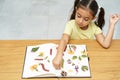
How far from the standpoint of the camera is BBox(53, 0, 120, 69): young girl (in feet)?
3.57

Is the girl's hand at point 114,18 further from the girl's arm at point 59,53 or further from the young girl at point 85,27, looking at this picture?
the girl's arm at point 59,53

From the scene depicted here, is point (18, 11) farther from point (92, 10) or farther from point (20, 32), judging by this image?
point (92, 10)

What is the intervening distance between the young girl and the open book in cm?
3

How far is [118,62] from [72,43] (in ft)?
0.85

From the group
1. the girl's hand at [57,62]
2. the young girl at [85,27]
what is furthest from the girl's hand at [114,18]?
the girl's hand at [57,62]

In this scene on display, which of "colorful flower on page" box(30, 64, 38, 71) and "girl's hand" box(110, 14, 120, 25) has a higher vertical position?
"girl's hand" box(110, 14, 120, 25)

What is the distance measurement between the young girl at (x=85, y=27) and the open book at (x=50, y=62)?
28mm

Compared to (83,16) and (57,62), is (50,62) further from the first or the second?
(83,16)

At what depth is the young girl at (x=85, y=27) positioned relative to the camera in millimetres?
1088

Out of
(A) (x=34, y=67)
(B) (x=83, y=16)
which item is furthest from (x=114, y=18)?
(A) (x=34, y=67)

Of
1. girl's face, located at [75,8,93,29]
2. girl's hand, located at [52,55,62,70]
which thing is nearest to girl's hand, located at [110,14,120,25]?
girl's face, located at [75,8,93,29]

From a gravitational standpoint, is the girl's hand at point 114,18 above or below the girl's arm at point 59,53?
above

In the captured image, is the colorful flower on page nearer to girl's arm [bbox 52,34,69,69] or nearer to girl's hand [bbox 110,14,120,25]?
girl's arm [bbox 52,34,69,69]

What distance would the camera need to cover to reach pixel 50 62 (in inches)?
38.6
